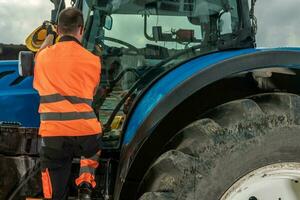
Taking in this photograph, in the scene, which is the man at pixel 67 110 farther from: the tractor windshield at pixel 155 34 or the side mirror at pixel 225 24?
the side mirror at pixel 225 24

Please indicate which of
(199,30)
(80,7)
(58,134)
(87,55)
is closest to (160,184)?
(58,134)

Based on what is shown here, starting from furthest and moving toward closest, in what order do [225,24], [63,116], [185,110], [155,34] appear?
[225,24] < [155,34] < [63,116] < [185,110]

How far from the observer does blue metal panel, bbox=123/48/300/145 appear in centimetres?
319

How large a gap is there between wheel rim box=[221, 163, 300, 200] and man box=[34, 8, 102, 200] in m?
1.06

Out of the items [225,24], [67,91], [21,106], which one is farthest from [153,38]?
[21,106]

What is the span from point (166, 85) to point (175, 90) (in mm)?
215

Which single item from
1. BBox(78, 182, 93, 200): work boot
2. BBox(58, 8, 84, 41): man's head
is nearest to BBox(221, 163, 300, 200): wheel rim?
BBox(78, 182, 93, 200): work boot

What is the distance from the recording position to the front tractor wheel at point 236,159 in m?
2.93

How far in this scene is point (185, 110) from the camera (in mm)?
3246

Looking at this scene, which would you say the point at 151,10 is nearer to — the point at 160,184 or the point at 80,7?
the point at 80,7

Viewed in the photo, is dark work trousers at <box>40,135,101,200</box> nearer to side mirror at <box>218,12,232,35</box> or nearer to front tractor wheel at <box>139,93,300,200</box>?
front tractor wheel at <box>139,93,300,200</box>

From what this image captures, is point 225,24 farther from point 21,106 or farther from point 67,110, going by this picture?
point 21,106

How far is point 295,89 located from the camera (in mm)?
3361

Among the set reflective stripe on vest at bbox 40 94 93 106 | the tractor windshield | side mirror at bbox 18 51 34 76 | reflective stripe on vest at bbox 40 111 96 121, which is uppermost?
the tractor windshield
